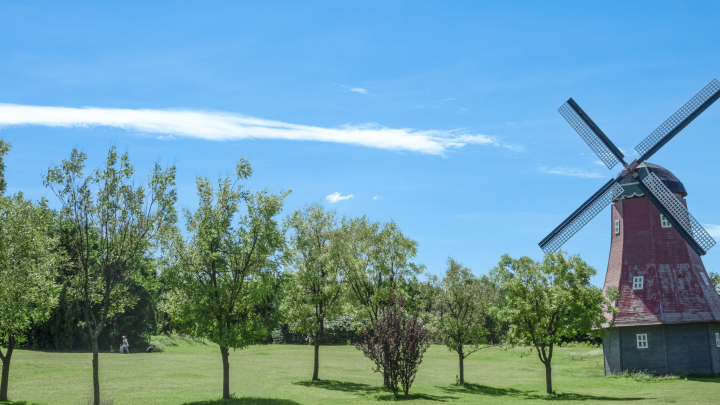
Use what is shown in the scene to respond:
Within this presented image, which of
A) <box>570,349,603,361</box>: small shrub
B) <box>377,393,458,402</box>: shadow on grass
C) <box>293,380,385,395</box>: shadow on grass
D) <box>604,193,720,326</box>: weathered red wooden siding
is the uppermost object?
<box>604,193,720,326</box>: weathered red wooden siding

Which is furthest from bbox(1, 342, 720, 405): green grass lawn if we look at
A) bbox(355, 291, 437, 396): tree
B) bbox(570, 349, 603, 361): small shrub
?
bbox(570, 349, 603, 361): small shrub

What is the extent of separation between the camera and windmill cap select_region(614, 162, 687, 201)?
137 feet

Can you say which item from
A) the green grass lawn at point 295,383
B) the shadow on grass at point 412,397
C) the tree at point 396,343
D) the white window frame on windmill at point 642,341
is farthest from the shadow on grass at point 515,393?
the white window frame on windmill at point 642,341

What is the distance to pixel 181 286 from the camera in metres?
27.0

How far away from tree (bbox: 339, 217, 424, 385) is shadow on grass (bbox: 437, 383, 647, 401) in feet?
21.0

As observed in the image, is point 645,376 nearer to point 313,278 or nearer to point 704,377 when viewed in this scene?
point 704,377

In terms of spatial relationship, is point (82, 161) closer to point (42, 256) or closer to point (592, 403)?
point (42, 256)

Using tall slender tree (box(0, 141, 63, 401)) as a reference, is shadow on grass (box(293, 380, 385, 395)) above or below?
below

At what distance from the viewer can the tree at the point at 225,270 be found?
2664 cm

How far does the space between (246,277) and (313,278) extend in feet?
30.0

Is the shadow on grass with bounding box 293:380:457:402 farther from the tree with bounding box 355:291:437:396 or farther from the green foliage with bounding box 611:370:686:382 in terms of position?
the green foliage with bounding box 611:370:686:382

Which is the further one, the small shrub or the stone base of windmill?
the small shrub

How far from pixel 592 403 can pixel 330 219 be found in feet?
64.4

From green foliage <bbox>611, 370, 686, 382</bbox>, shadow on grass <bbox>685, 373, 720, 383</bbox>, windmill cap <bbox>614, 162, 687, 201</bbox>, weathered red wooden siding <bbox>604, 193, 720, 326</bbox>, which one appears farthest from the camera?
windmill cap <bbox>614, 162, 687, 201</bbox>
